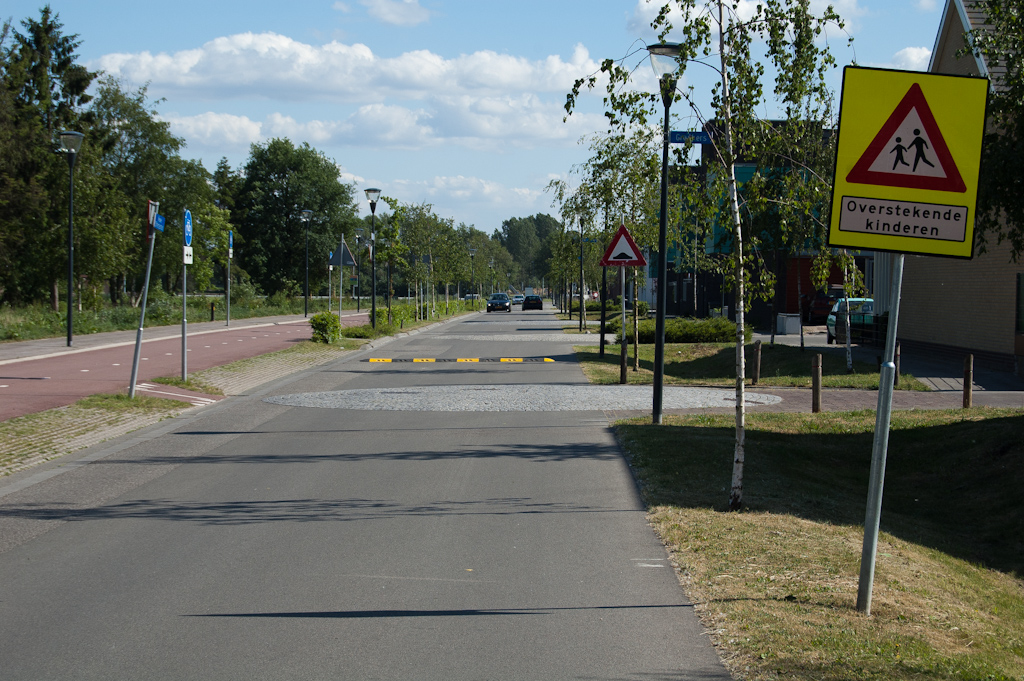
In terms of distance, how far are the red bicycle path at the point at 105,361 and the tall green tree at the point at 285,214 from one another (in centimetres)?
4536

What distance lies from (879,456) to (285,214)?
81.0 metres

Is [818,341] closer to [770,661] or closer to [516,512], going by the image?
[516,512]

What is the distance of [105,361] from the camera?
68.9ft

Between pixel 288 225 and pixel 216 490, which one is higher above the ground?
pixel 288 225

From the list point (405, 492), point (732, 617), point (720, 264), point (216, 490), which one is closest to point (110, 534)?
point (216, 490)

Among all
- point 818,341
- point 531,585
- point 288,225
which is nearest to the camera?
point 531,585

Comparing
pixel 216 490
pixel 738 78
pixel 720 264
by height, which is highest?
pixel 738 78

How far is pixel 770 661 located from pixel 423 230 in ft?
165

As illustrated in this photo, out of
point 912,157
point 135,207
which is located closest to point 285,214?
point 135,207

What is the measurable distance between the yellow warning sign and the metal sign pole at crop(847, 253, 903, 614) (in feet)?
0.66

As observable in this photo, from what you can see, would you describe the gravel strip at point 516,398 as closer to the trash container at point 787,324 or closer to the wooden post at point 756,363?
the wooden post at point 756,363

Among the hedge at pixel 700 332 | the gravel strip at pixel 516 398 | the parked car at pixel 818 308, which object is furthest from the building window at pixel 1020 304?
the parked car at pixel 818 308

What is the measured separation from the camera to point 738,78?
732 centimetres

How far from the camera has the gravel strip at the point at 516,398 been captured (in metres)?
14.6
